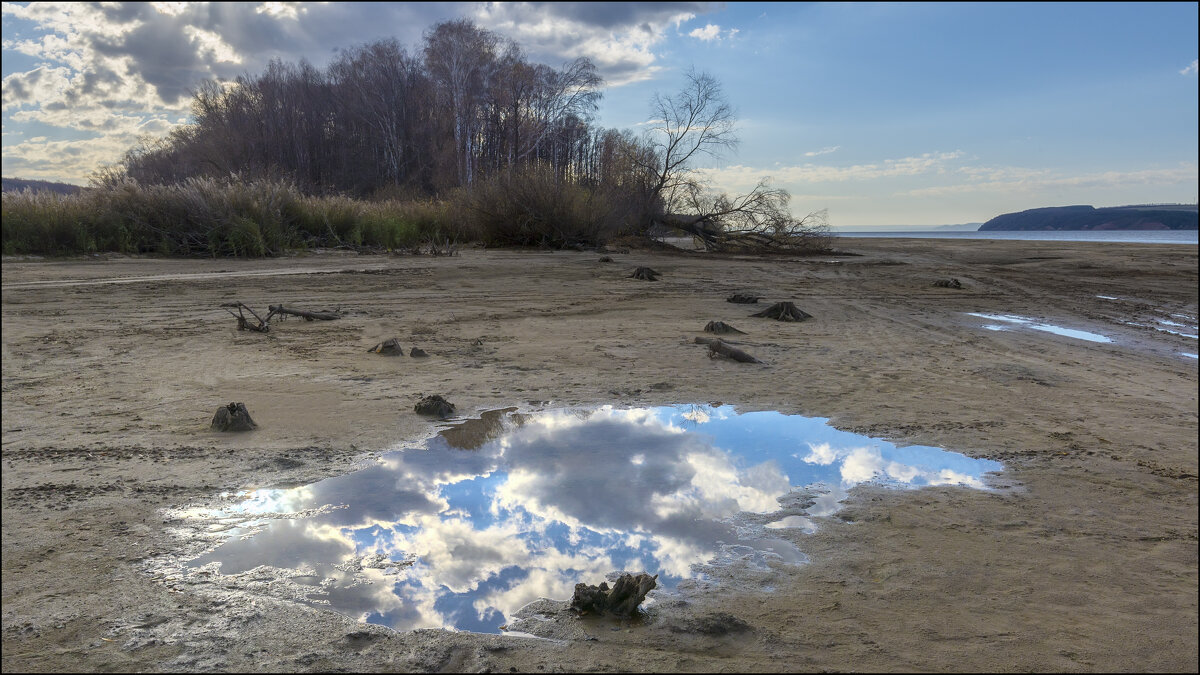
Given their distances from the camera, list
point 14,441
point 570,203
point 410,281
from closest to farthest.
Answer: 1. point 14,441
2. point 410,281
3. point 570,203

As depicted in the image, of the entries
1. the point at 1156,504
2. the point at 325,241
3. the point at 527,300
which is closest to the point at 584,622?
the point at 1156,504

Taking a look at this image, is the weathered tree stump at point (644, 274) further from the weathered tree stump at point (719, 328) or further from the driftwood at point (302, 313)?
the driftwood at point (302, 313)

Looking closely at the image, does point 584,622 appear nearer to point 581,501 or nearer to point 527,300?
point 581,501

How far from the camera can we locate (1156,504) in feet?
8.77

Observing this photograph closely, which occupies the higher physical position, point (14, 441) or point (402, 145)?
point (402, 145)

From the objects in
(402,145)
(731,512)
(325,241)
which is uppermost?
(402,145)

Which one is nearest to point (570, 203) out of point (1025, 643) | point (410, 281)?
point (410, 281)

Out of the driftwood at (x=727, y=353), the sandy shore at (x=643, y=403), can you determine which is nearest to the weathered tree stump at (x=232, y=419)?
the sandy shore at (x=643, y=403)

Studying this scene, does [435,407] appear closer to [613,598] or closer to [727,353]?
[613,598]

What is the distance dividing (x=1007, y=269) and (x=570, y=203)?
9.61 meters

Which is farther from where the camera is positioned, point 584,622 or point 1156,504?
point 1156,504

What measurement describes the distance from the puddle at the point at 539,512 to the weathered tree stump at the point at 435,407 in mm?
222

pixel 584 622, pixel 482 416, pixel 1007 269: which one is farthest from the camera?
pixel 1007 269

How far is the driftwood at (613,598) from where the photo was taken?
194 centimetres
